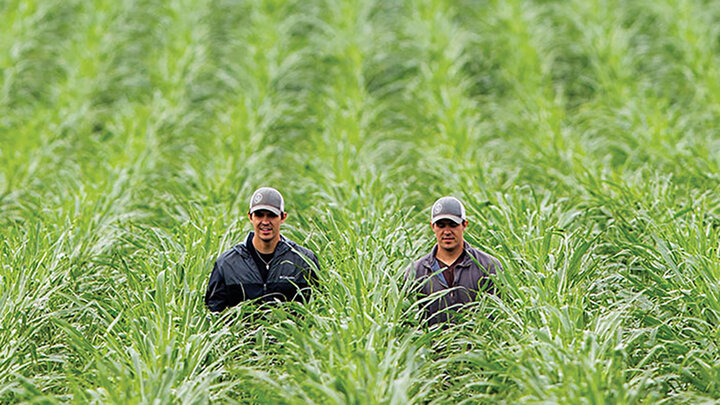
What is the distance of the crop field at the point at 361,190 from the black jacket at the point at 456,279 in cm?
11

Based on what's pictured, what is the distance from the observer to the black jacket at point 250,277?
500 centimetres

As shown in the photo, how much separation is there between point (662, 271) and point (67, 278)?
361cm

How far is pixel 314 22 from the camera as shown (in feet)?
43.2

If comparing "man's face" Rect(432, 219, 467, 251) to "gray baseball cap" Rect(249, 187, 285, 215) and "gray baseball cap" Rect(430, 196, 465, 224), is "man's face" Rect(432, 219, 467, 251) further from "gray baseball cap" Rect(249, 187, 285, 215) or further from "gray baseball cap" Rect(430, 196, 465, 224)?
"gray baseball cap" Rect(249, 187, 285, 215)

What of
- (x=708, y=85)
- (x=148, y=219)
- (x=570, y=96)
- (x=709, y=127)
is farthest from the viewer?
(x=570, y=96)

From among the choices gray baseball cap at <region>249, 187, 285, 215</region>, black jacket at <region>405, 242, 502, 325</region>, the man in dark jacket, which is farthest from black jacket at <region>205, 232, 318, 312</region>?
black jacket at <region>405, 242, 502, 325</region>

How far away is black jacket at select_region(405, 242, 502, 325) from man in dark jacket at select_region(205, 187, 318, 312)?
1.95ft

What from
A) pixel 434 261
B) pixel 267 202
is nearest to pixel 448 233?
pixel 434 261

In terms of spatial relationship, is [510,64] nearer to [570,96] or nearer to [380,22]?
[570,96]

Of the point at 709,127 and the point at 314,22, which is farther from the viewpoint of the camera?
the point at 314,22

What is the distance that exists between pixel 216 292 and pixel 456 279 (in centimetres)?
130

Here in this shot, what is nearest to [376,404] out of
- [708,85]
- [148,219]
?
[148,219]

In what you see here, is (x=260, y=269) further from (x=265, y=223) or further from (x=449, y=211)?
(x=449, y=211)

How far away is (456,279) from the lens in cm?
495
